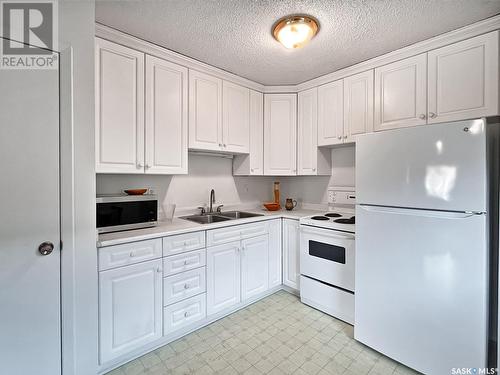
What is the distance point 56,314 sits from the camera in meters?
1.40

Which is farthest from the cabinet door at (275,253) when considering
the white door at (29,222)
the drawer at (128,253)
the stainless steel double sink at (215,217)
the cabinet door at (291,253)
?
the white door at (29,222)

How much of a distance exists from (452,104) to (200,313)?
104 inches

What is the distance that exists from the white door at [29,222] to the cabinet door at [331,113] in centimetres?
237

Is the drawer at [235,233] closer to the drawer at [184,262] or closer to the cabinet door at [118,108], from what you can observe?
the drawer at [184,262]

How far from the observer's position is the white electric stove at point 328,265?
212 cm

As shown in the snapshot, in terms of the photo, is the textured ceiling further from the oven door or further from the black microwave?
the oven door

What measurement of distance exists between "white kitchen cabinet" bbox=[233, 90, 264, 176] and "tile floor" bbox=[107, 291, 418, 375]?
1578 millimetres

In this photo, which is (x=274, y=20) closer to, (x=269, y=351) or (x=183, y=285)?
(x=183, y=285)

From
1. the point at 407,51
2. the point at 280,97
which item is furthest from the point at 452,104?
the point at 280,97

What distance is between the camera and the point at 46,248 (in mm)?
1352

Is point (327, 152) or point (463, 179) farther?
point (327, 152)

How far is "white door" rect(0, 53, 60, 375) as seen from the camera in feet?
4.17

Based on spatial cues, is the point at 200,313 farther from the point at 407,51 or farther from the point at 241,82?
the point at 407,51

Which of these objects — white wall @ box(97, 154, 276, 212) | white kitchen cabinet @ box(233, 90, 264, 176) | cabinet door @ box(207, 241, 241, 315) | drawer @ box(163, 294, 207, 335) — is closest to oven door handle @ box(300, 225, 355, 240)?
cabinet door @ box(207, 241, 241, 315)
